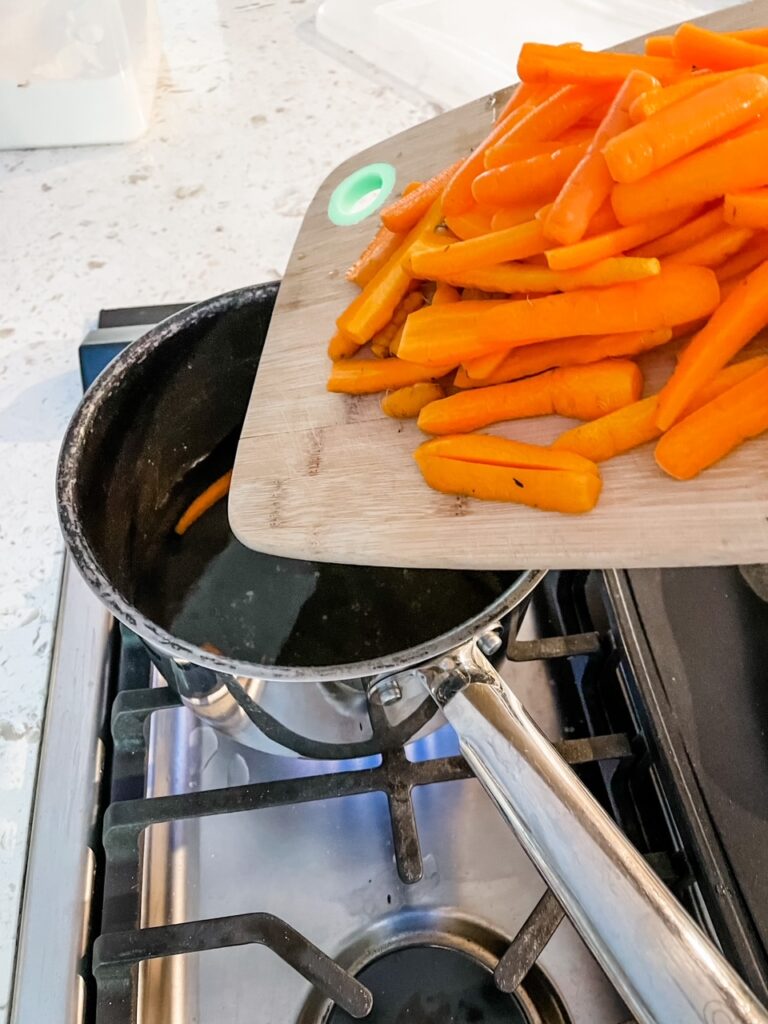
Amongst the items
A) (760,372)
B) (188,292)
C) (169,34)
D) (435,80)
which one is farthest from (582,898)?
(169,34)

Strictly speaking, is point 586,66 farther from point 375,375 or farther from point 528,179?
point 375,375

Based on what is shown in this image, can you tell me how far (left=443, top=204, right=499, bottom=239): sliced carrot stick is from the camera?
610 millimetres

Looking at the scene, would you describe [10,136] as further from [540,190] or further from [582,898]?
[582,898]

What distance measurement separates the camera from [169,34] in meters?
1.43

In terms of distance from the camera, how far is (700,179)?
1.69ft

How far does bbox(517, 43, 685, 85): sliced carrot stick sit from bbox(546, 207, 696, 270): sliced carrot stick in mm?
112

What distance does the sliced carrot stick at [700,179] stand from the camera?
505 mm

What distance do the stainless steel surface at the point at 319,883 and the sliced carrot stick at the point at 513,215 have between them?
0.40 m

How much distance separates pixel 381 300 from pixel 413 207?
0.10 m

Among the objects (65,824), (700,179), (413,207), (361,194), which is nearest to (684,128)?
(700,179)

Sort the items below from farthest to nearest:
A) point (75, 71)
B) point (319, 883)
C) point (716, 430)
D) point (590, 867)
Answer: point (75, 71) → point (319, 883) → point (716, 430) → point (590, 867)

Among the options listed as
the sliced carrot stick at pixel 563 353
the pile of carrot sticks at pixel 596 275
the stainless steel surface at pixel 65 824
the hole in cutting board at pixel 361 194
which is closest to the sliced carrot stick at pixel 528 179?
the pile of carrot sticks at pixel 596 275

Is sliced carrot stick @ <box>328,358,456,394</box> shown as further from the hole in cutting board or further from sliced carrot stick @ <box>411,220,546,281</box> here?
the hole in cutting board

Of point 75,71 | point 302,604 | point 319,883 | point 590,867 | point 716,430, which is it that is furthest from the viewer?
point 75,71
